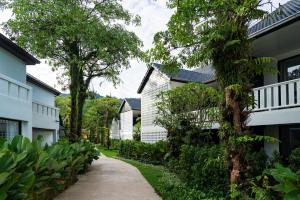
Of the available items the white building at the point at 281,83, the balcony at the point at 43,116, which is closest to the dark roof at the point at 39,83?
the balcony at the point at 43,116

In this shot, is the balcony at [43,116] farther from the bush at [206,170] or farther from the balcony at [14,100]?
the bush at [206,170]

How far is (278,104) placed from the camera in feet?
39.7

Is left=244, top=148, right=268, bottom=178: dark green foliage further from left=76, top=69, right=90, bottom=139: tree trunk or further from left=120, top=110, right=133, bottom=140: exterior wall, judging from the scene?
left=120, top=110, right=133, bottom=140: exterior wall

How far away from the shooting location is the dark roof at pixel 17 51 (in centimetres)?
1537

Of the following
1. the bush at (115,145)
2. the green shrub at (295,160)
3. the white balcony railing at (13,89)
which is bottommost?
the bush at (115,145)

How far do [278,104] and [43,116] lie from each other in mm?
17087

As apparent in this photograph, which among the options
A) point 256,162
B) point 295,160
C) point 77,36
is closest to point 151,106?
point 77,36

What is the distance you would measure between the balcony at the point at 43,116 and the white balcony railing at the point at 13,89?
5046 mm

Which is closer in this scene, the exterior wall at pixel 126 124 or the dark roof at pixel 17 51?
the dark roof at pixel 17 51

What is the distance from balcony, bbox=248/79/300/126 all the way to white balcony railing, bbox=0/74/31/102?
977 centimetres

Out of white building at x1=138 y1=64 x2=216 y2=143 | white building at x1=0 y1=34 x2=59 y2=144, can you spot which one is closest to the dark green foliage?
white building at x1=0 y1=34 x2=59 y2=144

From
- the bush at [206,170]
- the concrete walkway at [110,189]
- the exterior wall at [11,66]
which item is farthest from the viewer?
the exterior wall at [11,66]

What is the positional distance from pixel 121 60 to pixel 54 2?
17.6 feet

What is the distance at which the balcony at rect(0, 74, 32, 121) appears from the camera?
14.0m
